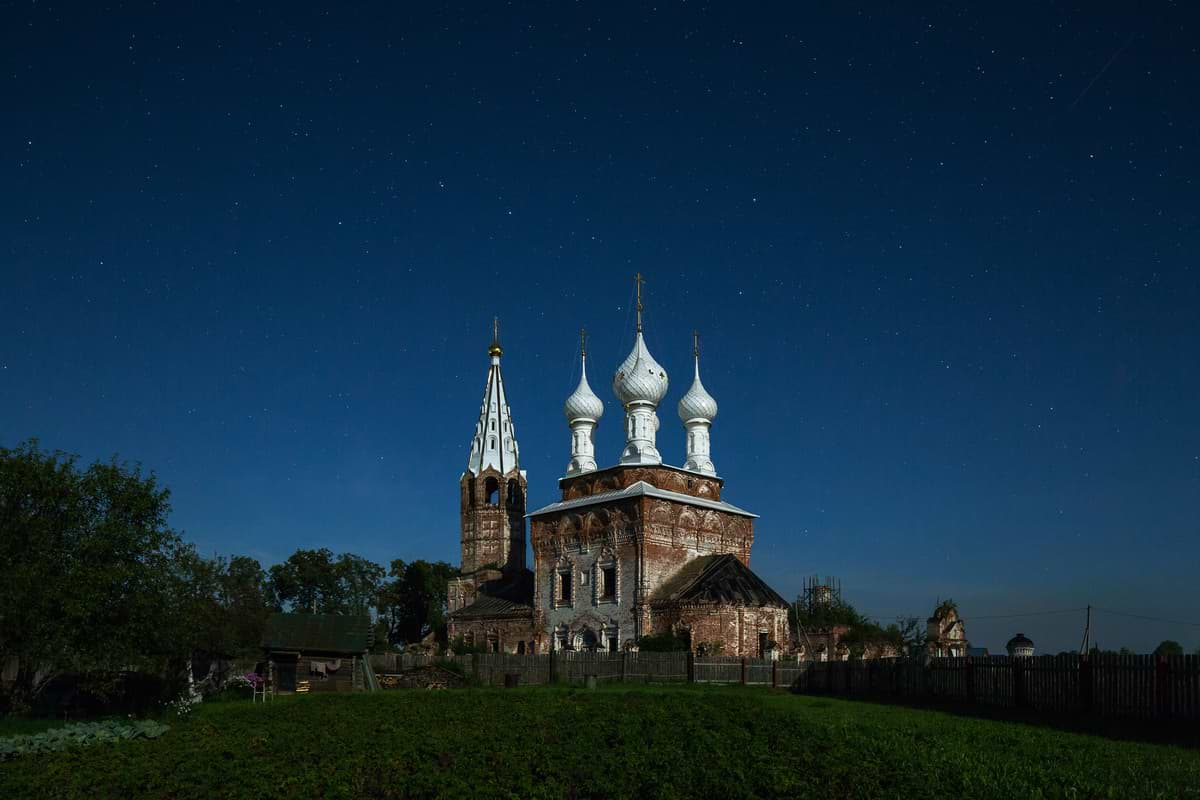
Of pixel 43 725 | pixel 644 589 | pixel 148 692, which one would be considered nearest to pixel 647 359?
pixel 644 589

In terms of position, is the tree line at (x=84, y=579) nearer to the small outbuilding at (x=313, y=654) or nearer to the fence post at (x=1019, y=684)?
the small outbuilding at (x=313, y=654)

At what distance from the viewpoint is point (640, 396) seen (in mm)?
47000

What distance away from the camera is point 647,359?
4791cm

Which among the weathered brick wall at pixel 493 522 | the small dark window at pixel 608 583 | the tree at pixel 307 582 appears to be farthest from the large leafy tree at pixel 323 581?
the small dark window at pixel 608 583

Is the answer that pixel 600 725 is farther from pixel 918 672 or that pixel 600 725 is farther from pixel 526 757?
pixel 918 672

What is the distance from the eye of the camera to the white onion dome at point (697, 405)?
49031mm

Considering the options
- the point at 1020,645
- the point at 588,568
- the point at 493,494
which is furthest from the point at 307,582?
the point at 1020,645

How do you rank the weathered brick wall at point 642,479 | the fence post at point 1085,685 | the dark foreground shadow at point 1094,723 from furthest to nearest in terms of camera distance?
1. the weathered brick wall at point 642,479
2. the fence post at point 1085,685
3. the dark foreground shadow at point 1094,723

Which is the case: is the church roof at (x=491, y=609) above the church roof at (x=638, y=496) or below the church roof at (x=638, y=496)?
below

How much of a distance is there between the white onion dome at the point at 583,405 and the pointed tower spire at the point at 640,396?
2932 millimetres

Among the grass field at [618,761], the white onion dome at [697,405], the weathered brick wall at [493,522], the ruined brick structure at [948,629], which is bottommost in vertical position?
the ruined brick structure at [948,629]

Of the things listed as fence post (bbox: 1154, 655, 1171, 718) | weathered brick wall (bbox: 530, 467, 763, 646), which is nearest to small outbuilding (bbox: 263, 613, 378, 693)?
weathered brick wall (bbox: 530, 467, 763, 646)

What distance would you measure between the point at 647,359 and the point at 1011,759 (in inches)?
1455

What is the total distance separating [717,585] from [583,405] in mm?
14477
